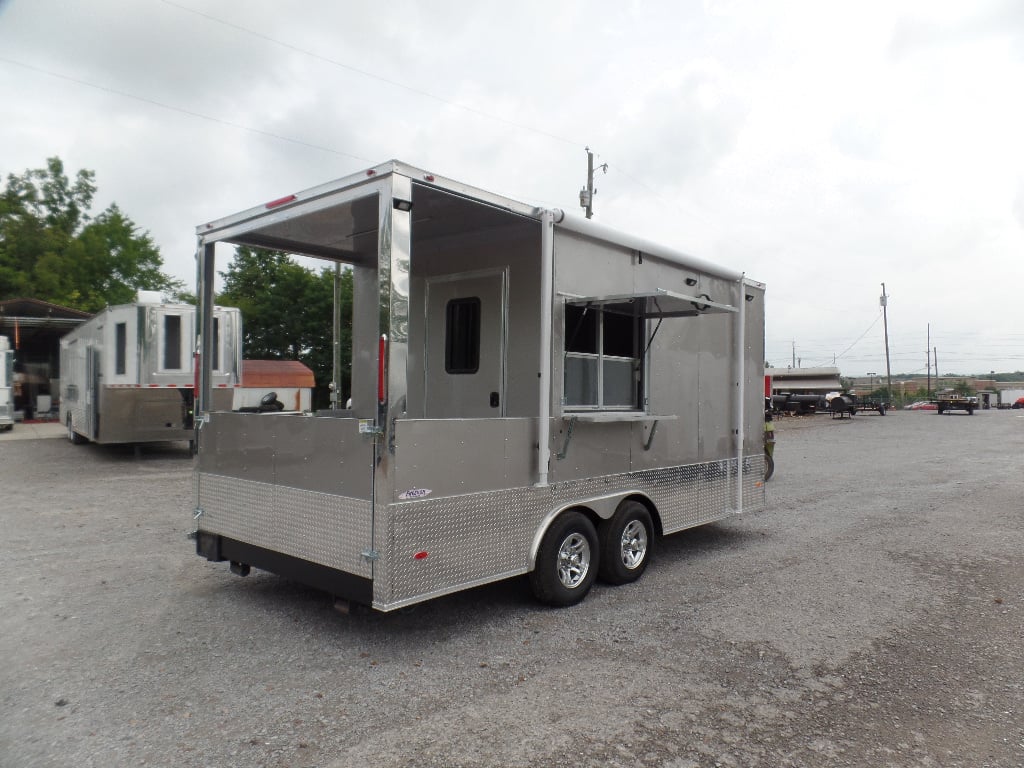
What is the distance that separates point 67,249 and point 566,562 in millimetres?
36118

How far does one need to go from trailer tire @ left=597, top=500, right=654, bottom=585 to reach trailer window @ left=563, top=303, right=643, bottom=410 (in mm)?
825

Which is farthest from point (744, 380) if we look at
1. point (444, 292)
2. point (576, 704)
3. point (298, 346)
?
point (298, 346)

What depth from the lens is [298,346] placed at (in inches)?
1225

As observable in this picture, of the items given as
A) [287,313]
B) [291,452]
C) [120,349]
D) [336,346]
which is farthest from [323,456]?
[287,313]

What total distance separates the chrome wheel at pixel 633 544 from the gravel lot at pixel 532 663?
204 mm

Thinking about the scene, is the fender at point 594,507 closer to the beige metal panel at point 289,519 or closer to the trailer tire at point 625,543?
the trailer tire at point 625,543

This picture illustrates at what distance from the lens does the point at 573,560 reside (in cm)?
498

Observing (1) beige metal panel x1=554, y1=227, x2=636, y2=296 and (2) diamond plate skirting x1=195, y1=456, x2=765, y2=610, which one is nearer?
(2) diamond plate skirting x1=195, y1=456, x2=765, y2=610

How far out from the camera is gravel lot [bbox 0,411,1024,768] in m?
3.09

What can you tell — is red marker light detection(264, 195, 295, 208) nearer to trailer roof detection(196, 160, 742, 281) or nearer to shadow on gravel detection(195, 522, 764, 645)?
trailer roof detection(196, 160, 742, 281)

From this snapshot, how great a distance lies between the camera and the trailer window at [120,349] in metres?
12.0

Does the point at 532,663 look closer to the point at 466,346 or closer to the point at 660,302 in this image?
the point at 466,346

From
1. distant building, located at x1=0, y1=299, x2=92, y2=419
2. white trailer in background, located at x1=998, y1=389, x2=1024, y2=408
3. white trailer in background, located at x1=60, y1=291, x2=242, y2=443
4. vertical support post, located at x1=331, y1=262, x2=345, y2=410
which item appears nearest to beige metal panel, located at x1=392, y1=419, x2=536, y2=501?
vertical support post, located at x1=331, y1=262, x2=345, y2=410

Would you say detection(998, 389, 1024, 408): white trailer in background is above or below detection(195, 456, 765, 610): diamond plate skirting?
above
